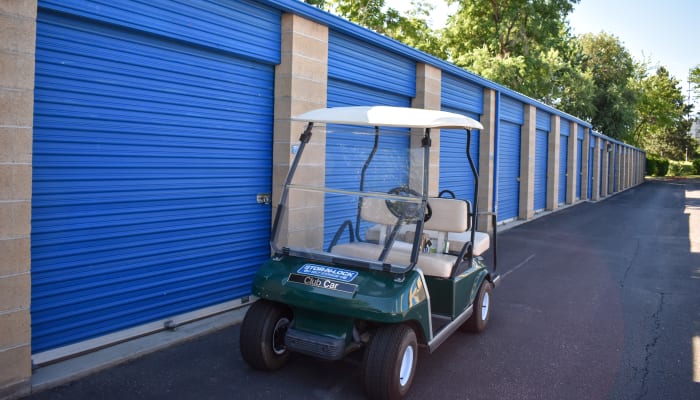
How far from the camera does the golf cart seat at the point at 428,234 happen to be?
12.3 feet

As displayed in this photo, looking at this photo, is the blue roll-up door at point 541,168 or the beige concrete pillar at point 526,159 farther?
the blue roll-up door at point 541,168

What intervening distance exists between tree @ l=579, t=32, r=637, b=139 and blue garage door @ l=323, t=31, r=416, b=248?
1102 inches

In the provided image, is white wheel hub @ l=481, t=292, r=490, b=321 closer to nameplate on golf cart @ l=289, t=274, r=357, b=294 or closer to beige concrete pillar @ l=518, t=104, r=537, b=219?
nameplate on golf cart @ l=289, t=274, r=357, b=294

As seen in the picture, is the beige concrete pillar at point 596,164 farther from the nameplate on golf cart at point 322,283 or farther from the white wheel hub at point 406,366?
the nameplate on golf cart at point 322,283

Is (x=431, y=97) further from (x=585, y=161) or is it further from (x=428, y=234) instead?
(x=585, y=161)

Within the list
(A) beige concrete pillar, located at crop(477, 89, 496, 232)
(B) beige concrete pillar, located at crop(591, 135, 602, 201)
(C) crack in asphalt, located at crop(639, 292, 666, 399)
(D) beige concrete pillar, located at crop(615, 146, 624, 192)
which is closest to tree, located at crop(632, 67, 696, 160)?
(D) beige concrete pillar, located at crop(615, 146, 624, 192)

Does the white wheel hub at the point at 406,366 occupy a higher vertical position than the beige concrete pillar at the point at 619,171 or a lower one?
lower

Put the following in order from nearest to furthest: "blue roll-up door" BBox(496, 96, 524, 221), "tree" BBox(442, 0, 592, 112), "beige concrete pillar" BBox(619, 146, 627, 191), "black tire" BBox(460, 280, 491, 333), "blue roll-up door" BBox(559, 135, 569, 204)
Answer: "black tire" BBox(460, 280, 491, 333)
"blue roll-up door" BBox(496, 96, 524, 221)
"blue roll-up door" BBox(559, 135, 569, 204)
"tree" BBox(442, 0, 592, 112)
"beige concrete pillar" BBox(619, 146, 627, 191)

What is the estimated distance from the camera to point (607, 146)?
2898cm

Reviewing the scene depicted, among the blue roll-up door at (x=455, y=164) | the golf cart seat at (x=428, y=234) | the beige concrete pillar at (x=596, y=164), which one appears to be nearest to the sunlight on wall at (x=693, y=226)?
the blue roll-up door at (x=455, y=164)

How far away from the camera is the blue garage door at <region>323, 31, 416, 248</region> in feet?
13.5

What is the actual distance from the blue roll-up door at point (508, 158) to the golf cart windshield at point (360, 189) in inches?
373

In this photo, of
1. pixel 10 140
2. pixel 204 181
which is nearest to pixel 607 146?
pixel 204 181

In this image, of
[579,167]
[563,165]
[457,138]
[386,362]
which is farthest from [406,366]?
[579,167]
